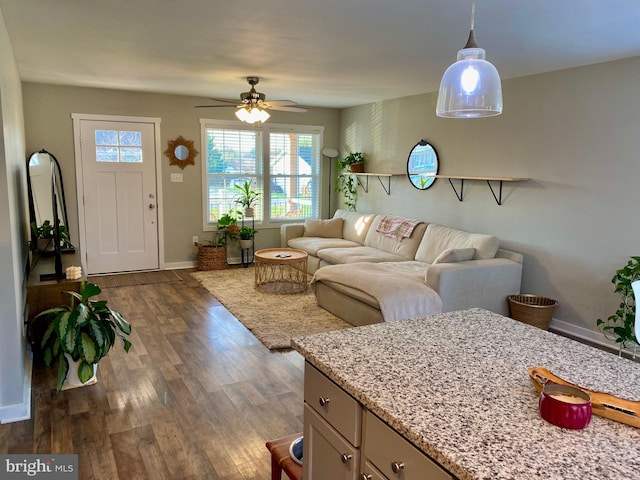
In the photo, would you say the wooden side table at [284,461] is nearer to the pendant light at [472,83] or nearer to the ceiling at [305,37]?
the pendant light at [472,83]

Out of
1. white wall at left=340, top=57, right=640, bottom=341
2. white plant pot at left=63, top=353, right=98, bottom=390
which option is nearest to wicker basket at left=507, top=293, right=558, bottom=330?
white wall at left=340, top=57, right=640, bottom=341

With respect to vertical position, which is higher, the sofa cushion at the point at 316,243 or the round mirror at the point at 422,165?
the round mirror at the point at 422,165

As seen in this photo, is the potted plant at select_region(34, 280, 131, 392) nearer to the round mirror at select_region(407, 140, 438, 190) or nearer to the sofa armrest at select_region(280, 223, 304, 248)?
the sofa armrest at select_region(280, 223, 304, 248)

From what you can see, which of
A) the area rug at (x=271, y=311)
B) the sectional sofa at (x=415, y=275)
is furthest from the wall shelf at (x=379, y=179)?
the area rug at (x=271, y=311)

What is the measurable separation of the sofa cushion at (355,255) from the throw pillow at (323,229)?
2.87 ft

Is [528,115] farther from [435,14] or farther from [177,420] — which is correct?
[177,420]

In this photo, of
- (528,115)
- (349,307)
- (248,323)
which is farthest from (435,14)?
(248,323)

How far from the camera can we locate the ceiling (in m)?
2.61

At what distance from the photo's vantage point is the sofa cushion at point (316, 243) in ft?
19.8

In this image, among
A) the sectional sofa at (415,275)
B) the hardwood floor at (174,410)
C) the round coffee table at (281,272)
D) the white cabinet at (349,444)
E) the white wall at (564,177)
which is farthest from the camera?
the round coffee table at (281,272)

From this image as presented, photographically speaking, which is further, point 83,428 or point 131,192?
point 131,192

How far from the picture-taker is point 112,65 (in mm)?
4309

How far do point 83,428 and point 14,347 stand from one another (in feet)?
2.03

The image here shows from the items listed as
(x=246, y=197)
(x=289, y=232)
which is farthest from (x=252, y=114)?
(x=246, y=197)
